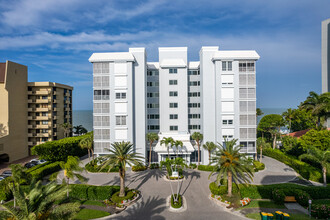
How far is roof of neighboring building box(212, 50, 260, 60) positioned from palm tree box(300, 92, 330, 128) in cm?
1740

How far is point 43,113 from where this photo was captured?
5153cm

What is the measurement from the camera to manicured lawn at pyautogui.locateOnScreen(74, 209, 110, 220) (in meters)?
19.8

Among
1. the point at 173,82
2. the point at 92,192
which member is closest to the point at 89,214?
the point at 92,192

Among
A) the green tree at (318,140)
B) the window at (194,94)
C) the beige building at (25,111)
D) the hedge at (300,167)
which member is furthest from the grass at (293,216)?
the beige building at (25,111)

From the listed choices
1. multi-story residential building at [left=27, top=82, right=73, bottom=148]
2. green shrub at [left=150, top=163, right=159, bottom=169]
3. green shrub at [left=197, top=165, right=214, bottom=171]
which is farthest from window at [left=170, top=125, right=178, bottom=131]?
multi-story residential building at [left=27, top=82, right=73, bottom=148]

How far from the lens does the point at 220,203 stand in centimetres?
2250

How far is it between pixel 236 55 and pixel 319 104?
71.7ft

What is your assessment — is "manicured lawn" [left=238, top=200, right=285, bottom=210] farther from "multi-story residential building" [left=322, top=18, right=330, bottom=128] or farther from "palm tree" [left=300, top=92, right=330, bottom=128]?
"multi-story residential building" [left=322, top=18, right=330, bottom=128]

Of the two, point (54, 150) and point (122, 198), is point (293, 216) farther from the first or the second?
point (54, 150)

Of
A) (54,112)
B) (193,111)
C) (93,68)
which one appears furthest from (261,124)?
(54,112)

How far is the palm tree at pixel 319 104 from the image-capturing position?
36.6 m

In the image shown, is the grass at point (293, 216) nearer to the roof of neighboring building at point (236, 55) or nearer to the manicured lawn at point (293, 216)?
the manicured lawn at point (293, 216)

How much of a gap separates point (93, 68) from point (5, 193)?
84.1 ft

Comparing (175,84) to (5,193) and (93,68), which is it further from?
(5,193)
